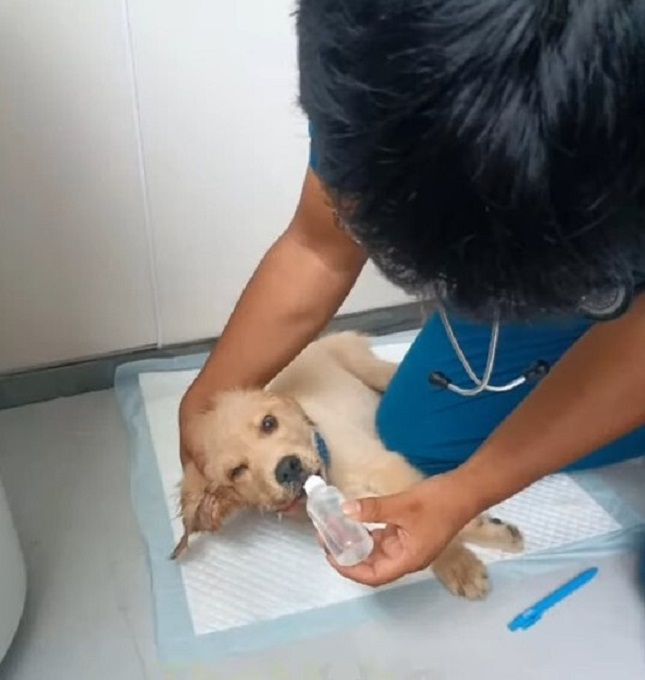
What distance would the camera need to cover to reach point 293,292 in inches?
37.4

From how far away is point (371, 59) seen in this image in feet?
1.57

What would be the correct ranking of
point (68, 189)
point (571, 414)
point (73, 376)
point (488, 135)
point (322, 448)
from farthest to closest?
point (73, 376) → point (68, 189) → point (322, 448) → point (571, 414) → point (488, 135)

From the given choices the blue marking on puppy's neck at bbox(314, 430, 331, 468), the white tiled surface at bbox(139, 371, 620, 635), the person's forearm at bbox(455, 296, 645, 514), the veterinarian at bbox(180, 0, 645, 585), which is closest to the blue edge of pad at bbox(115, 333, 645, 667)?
the white tiled surface at bbox(139, 371, 620, 635)

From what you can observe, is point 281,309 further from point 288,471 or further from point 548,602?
point 548,602

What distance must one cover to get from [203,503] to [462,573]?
0.88 ft

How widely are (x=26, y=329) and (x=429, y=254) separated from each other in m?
0.89

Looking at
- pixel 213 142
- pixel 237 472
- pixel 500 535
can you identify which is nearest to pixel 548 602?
pixel 500 535

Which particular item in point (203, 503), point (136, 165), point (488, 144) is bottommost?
point (203, 503)

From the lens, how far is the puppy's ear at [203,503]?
1.00 metres

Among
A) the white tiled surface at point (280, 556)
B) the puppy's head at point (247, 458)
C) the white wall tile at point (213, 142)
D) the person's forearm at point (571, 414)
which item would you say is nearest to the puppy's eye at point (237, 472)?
the puppy's head at point (247, 458)

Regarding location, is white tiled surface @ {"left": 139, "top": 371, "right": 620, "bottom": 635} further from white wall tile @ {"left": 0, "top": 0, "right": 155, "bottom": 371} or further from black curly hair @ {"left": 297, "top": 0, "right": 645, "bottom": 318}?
black curly hair @ {"left": 297, "top": 0, "right": 645, "bottom": 318}

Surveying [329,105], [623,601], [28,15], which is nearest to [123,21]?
[28,15]

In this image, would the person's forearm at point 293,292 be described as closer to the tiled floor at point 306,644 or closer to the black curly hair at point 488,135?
the tiled floor at point 306,644

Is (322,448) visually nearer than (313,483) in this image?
No
